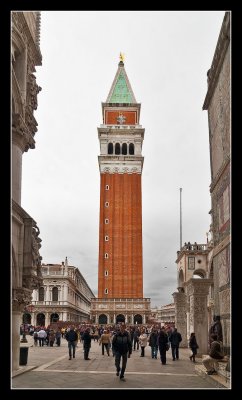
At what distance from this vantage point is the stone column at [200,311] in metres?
22.0

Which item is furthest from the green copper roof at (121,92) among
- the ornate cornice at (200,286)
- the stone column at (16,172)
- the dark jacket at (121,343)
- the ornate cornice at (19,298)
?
the ornate cornice at (19,298)

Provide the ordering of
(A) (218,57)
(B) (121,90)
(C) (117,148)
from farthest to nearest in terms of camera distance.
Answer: (B) (121,90)
(C) (117,148)
(A) (218,57)

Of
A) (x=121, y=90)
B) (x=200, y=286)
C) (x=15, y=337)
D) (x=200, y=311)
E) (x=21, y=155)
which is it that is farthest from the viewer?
(x=121, y=90)

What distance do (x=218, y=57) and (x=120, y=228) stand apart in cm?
6765

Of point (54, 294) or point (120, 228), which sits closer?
point (120, 228)

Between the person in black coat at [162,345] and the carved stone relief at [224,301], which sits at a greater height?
the carved stone relief at [224,301]

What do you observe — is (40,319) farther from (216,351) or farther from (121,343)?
(216,351)

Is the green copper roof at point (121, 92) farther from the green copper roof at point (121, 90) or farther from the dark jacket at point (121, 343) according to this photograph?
the dark jacket at point (121, 343)

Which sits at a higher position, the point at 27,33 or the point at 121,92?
the point at 121,92

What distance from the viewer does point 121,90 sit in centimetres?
9625

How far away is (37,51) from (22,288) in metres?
7.46

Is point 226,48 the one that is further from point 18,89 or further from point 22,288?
point 22,288

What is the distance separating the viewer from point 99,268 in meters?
78.3

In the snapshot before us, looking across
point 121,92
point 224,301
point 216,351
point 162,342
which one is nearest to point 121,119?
point 121,92
